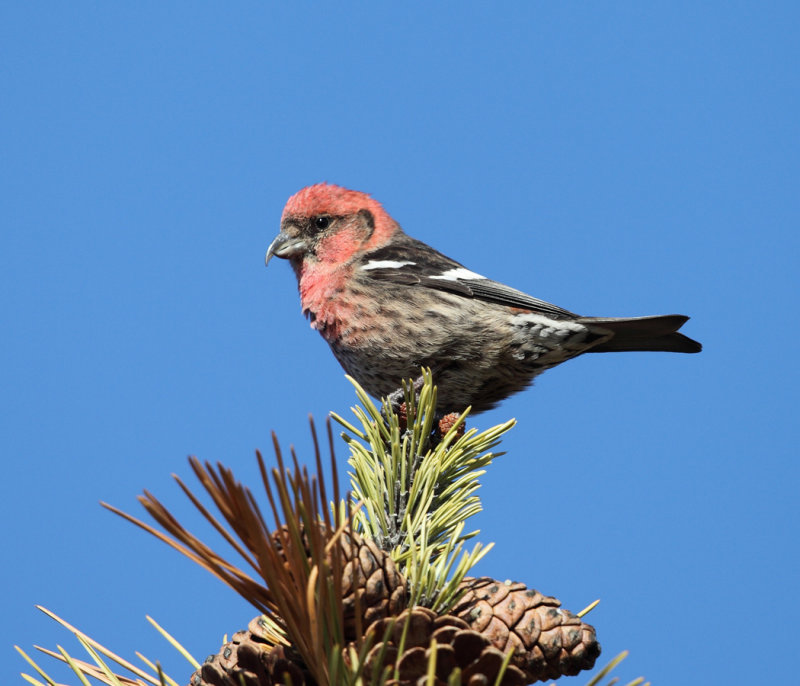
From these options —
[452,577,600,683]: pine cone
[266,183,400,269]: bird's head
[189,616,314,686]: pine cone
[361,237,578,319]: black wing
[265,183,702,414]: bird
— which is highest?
[266,183,400,269]: bird's head

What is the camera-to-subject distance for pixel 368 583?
1747 mm

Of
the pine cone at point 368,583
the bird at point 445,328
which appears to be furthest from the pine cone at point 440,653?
the bird at point 445,328

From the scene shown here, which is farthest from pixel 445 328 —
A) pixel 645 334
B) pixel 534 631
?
pixel 534 631

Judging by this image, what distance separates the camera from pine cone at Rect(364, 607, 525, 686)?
1.59 metres

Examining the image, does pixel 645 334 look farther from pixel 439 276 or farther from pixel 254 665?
pixel 254 665

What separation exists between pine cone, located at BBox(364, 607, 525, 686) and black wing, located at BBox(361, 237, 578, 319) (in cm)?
280

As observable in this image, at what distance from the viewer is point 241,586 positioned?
1.60 m

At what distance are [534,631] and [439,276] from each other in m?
2.89

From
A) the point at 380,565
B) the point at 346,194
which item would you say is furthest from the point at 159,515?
the point at 346,194

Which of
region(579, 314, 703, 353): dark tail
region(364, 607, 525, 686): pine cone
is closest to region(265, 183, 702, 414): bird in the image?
region(579, 314, 703, 353): dark tail

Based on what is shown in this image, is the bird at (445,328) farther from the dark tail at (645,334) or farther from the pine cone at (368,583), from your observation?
the pine cone at (368,583)

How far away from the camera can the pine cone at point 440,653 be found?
1.59m

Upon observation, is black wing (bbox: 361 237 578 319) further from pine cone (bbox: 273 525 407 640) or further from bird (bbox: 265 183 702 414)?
pine cone (bbox: 273 525 407 640)

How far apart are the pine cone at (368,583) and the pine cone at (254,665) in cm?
13
